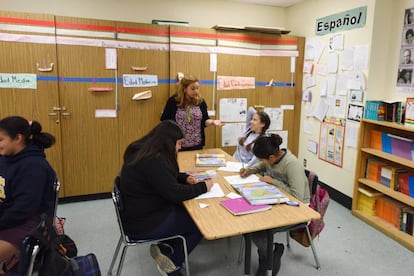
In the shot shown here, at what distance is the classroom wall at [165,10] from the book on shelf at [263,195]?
2.77m

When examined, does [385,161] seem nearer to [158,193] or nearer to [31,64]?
[158,193]

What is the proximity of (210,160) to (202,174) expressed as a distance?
1.33 ft

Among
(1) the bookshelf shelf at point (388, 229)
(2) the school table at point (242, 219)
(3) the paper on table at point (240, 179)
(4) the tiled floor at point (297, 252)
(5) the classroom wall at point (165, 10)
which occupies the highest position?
(5) the classroom wall at point (165, 10)

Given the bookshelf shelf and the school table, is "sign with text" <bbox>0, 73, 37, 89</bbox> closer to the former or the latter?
the school table

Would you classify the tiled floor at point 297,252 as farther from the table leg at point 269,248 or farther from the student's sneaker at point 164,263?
the table leg at point 269,248

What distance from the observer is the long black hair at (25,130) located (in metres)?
1.90

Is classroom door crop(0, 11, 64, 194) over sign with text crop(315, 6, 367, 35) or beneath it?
beneath

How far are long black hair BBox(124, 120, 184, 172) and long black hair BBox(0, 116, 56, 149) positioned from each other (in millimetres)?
554

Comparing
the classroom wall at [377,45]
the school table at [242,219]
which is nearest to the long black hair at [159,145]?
the school table at [242,219]

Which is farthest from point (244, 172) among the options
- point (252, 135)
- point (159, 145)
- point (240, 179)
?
point (159, 145)

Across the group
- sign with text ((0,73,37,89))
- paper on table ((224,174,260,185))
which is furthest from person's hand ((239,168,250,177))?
sign with text ((0,73,37,89))

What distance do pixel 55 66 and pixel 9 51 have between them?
16.8 inches

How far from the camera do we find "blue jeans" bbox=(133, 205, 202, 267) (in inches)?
78.6

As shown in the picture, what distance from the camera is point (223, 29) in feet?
12.6
